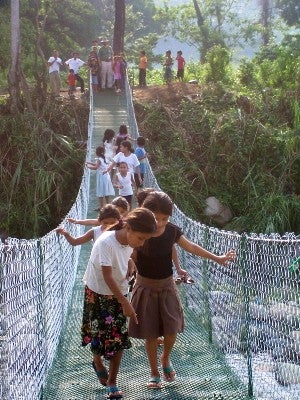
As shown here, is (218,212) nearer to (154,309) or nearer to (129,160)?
(129,160)

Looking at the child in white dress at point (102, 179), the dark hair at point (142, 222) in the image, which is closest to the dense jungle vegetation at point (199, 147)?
the child in white dress at point (102, 179)

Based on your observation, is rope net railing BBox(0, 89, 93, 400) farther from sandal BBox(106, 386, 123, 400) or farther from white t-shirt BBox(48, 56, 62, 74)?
white t-shirt BBox(48, 56, 62, 74)

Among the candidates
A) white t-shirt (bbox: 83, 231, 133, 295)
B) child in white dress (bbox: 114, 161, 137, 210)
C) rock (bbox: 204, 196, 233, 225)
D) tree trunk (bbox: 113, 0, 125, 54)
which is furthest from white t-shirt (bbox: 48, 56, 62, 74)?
white t-shirt (bbox: 83, 231, 133, 295)

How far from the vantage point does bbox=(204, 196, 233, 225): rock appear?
13086 millimetres

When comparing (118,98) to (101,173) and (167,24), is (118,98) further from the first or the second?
(167,24)

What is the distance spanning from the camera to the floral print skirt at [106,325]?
3.99 meters

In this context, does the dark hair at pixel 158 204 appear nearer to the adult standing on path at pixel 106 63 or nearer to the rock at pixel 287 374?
the rock at pixel 287 374

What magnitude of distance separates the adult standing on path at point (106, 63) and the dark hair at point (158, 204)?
475 inches

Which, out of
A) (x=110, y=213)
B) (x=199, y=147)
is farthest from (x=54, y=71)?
(x=110, y=213)

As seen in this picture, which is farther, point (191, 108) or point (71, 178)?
point (191, 108)

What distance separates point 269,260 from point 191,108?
1093 centimetres

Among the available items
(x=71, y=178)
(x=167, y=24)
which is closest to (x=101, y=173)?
(x=71, y=178)

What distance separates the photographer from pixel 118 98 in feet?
51.3

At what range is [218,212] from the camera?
13133 millimetres
